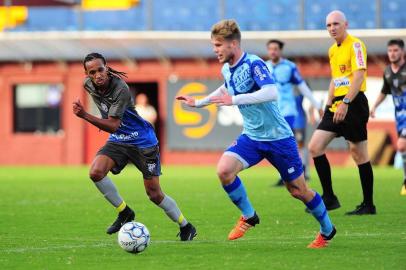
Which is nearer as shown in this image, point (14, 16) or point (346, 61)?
point (346, 61)

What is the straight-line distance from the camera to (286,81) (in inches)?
682

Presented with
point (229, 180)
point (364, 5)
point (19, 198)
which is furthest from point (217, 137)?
point (229, 180)

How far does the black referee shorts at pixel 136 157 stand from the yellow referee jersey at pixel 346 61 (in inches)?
123

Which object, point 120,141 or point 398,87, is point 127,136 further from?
point 398,87

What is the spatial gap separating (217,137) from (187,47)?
291cm

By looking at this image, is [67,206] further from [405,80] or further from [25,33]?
[25,33]

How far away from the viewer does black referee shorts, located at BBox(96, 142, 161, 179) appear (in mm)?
10422

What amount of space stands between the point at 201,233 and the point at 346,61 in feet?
10.1

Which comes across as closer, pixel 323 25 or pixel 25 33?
pixel 323 25

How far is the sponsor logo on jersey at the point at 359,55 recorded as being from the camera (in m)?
12.4

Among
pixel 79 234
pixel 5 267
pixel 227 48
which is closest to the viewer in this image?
pixel 5 267

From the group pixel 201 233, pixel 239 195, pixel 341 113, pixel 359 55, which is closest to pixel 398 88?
pixel 359 55

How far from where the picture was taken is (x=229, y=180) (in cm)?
970

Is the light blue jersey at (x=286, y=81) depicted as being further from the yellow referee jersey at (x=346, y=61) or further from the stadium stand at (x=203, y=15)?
the stadium stand at (x=203, y=15)
